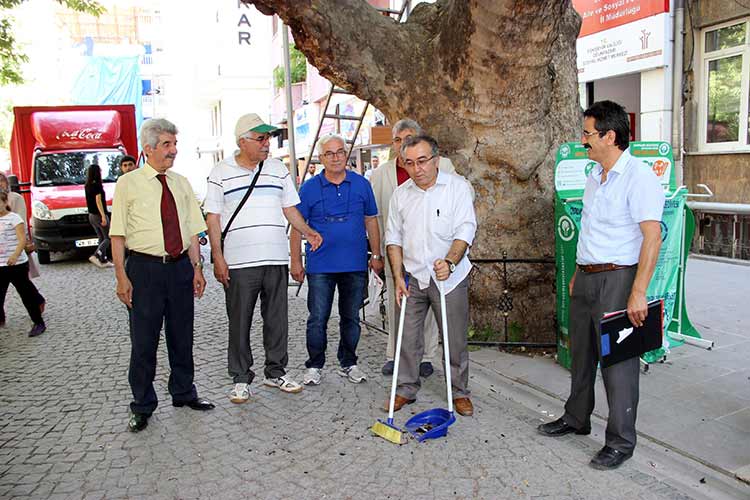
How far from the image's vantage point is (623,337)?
3502mm

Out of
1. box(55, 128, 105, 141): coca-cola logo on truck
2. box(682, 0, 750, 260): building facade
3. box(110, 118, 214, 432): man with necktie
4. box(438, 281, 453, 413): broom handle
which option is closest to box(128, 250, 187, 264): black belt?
box(110, 118, 214, 432): man with necktie

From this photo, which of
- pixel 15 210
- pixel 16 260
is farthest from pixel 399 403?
pixel 15 210

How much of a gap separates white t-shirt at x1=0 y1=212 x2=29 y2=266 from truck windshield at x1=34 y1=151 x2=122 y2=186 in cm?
690

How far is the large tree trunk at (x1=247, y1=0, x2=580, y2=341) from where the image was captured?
5719mm

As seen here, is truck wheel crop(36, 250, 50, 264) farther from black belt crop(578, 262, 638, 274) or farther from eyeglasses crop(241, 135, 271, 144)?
black belt crop(578, 262, 638, 274)

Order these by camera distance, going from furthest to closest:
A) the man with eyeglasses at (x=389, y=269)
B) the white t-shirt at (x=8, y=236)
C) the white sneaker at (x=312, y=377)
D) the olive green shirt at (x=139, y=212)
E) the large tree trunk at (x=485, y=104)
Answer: the white t-shirt at (x=8, y=236) → the large tree trunk at (x=485, y=104) → the man with eyeglasses at (x=389, y=269) → the white sneaker at (x=312, y=377) → the olive green shirt at (x=139, y=212)

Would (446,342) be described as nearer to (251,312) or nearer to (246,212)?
(251,312)

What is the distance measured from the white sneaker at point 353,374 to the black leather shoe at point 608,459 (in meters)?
2.06

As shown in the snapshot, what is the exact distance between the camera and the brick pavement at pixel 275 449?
11.3ft

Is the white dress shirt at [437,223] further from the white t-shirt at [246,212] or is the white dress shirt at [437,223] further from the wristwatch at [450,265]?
the white t-shirt at [246,212]

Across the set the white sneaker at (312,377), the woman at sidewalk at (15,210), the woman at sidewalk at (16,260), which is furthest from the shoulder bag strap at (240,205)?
the woman at sidewalk at (15,210)

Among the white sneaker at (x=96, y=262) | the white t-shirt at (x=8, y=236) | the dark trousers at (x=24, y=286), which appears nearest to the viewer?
the white t-shirt at (x=8, y=236)

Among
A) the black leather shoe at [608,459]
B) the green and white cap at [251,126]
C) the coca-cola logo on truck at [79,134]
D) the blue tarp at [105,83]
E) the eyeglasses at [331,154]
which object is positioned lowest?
the black leather shoe at [608,459]

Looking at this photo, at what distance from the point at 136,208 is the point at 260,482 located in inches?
78.8
